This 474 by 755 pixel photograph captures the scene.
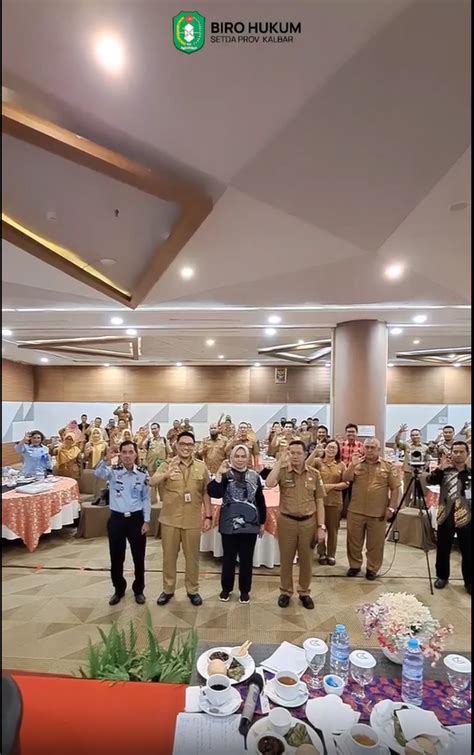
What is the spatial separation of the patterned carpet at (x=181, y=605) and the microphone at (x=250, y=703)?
1.08 m

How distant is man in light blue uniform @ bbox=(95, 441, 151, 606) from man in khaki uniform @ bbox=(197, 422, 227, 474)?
1.78 metres

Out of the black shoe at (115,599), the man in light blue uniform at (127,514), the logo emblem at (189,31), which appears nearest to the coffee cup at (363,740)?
the logo emblem at (189,31)

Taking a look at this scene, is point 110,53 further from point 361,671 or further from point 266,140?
point 361,671

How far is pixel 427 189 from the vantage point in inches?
74.1

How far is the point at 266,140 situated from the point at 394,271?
76.0 inches

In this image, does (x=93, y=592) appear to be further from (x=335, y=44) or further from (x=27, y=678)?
(x=335, y=44)

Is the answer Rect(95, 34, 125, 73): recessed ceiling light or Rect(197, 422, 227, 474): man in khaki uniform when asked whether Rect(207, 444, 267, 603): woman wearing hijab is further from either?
Rect(95, 34, 125, 73): recessed ceiling light

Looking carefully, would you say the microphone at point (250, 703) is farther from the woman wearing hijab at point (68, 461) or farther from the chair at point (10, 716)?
the woman wearing hijab at point (68, 461)

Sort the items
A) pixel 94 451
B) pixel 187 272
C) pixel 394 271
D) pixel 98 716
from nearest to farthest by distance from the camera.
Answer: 1. pixel 98 716
2. pixel 394 271
3. pixel 187 272
4. pixel 94 451

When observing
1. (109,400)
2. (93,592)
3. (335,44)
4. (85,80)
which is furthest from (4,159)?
(109,400)

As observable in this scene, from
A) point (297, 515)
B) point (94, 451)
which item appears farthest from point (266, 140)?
point (94, 451)

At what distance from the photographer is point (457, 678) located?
127 cm

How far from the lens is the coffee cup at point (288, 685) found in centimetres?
123

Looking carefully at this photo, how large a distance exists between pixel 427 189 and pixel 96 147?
5.17 feet
